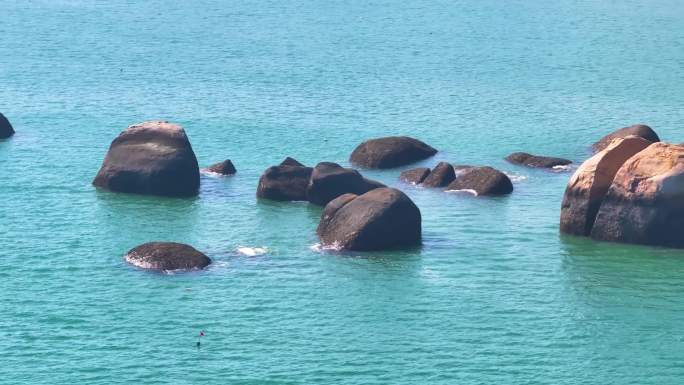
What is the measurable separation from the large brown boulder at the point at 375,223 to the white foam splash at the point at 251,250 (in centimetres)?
349

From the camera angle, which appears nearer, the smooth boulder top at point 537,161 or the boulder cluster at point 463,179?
the boulder cluster at point 463,179

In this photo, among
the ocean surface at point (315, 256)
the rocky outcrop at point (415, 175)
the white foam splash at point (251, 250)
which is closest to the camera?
the ocean surface at point (315, 256)

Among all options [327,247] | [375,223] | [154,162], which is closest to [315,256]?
[327,247]

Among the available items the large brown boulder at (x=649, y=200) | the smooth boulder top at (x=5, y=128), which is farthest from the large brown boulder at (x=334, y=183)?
the smooth boulder top at (x=5, y=128)

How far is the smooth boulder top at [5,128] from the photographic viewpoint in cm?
11169

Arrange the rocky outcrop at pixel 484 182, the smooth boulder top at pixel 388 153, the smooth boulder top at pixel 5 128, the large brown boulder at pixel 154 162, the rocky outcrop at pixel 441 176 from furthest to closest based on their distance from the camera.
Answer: the smooth boulder top at pixel 5 128 → the smooth boulder top at pixel 388 153 → the rocky outcrop at pixel 441 176 → the rocky outcrop at pixel 484 182 → the large brown boulder at pixel 154 162

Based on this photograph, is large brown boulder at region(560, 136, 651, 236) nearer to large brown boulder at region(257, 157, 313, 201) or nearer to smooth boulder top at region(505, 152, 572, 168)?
large brown boulder at region(257, 157, 313, 201)

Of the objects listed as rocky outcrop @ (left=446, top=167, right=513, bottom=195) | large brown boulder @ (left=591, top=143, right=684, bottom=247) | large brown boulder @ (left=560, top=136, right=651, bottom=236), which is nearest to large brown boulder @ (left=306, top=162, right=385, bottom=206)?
rocky outcrop @ (left=446, top=167, right=513, bottom=195)

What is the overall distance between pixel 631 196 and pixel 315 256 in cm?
1793

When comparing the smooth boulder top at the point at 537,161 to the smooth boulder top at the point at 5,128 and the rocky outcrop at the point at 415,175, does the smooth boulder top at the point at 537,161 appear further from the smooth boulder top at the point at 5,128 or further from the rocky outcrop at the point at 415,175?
the smooth boulder top at the point at 5,128

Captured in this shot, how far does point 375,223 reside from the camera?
257ft

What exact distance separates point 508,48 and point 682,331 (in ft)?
361

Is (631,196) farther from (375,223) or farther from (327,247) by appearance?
(327,247)

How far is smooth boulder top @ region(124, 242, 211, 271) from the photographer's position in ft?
246
